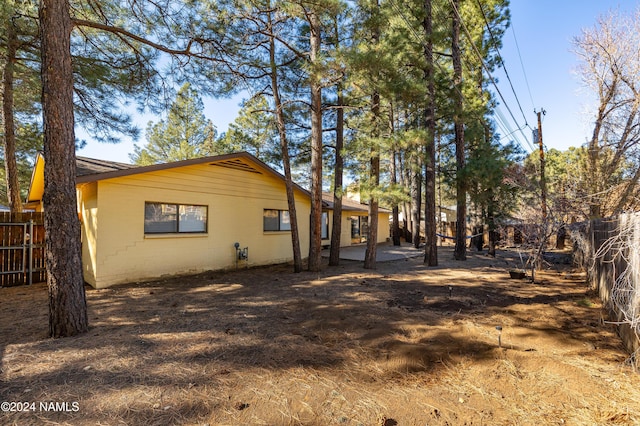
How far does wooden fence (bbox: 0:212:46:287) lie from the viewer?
7.05 metres

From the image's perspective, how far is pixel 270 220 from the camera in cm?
1098

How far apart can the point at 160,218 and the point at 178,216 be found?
487 mm

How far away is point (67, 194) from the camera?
3.80 m

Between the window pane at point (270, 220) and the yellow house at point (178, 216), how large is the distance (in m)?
0.04

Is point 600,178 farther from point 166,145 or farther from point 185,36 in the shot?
point 166,145

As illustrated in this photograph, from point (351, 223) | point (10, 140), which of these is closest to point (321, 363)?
point (10, 140)

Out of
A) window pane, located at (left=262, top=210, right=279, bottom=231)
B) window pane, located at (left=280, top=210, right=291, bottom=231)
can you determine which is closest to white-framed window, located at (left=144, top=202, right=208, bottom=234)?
window pane, located at (left=262, top=210, right=279, bottom=231)

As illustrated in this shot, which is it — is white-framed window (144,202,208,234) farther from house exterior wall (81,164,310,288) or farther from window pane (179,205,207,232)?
house exterior wall (81,164,310,288)

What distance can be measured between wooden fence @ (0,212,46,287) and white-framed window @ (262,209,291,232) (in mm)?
6210

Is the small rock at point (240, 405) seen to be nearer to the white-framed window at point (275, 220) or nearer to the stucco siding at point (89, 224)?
the stucco siding at point (89, 224)

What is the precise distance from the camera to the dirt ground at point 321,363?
7.59ft

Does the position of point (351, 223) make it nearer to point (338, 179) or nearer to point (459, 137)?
point (338, 179)

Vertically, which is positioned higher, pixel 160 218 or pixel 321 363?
pixel 160 218

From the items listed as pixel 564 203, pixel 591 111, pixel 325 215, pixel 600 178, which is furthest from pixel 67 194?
pixel 591 111
